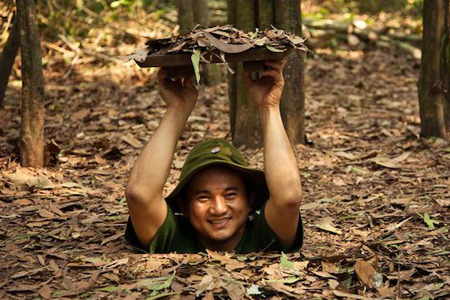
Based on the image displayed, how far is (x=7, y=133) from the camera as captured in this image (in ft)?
23.7

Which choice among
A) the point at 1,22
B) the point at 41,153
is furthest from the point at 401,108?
the point at 1,22

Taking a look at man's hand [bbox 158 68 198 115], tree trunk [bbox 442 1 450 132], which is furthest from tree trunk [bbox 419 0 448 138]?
man's hand [bbox 158 68 198 115]

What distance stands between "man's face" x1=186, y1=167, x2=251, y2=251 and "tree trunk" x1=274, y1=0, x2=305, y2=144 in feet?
7.88

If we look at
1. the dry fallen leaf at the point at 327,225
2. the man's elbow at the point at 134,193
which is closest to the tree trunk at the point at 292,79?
the dry fallen leaf at the point at 327,225

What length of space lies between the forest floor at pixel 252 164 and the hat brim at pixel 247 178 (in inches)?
16.7

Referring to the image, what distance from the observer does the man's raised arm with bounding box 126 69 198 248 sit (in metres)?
3.96

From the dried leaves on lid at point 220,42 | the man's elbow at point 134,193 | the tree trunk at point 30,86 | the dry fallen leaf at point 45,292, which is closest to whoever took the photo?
the dry fallen leaf at point 45,292

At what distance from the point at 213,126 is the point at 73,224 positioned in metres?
3.11

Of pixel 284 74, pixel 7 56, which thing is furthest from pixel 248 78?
pixel 7 56

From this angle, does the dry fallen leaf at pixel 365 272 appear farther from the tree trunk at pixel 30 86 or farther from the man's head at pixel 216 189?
the tree trunk at pixel 30 86

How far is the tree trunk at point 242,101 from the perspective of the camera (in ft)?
21.6

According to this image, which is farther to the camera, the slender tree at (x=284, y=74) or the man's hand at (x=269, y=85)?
the slender tree at (x=284, y=74)

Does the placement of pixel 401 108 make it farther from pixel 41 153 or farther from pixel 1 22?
pixel 1 22

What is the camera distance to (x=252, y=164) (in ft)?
20.7
